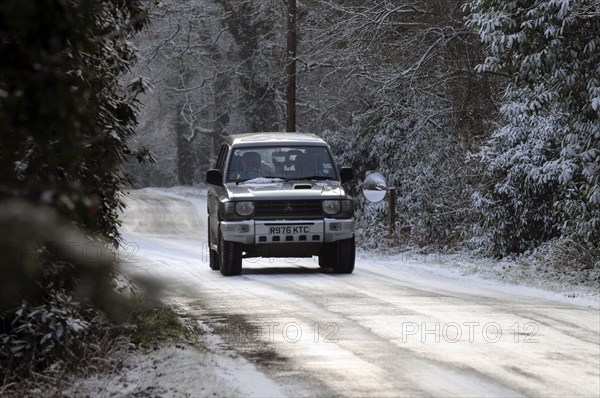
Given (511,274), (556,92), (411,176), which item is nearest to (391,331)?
(511,274)

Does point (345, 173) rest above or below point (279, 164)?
below

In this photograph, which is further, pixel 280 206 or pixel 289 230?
pixel 280 206

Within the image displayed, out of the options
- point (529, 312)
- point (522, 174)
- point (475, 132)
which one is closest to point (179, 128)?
point (475, 132)

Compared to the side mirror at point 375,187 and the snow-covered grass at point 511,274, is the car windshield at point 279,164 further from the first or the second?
the side mirror at point 375,187

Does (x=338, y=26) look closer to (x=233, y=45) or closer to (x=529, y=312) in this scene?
(x=529, y=312)

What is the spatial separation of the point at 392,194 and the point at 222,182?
893 cm

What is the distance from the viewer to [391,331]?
10.8 metres

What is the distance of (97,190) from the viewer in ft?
31.9

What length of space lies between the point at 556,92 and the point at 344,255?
161 inches

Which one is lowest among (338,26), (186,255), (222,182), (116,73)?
(186,255)

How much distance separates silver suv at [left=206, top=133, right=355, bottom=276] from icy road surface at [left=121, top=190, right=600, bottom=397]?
1.38 feet

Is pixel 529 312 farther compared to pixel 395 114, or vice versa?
pixel 395 114

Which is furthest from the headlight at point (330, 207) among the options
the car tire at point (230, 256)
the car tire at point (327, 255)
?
the car tire at point (230, 256)

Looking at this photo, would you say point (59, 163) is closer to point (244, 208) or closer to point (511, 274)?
point (244, 208)
